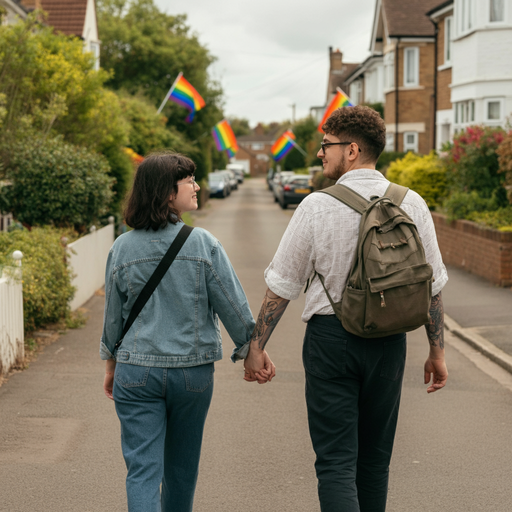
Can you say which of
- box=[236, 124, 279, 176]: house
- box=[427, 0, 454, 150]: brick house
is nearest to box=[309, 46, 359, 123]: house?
box=[427, 0, 454, 150]: brick house

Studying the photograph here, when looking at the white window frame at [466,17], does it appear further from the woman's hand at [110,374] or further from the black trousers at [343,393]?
the woman's hand at [110,374]

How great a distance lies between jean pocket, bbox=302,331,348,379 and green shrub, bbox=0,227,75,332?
14.9 feet

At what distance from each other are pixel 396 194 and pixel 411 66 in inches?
1154

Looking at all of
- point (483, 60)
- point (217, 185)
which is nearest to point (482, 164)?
point (483, 60)

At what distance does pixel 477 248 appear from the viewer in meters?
12.8

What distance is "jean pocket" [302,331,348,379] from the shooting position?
9.70 ft

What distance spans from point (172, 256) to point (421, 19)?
1224 inches

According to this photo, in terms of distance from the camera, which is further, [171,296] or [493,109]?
[493,109]

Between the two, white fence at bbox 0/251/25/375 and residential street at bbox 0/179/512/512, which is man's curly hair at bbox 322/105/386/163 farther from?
white fence at bbox 0/251/25/375

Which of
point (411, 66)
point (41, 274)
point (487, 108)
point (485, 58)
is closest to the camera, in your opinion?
point (41, 274)

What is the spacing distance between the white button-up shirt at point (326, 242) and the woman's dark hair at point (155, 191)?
0.50m

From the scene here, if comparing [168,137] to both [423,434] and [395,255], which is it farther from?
[395,255]

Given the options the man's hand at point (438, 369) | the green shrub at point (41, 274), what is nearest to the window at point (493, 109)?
the green shrub at point (41, 274)

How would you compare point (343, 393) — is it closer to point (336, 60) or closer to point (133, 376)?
point (133, 376)
